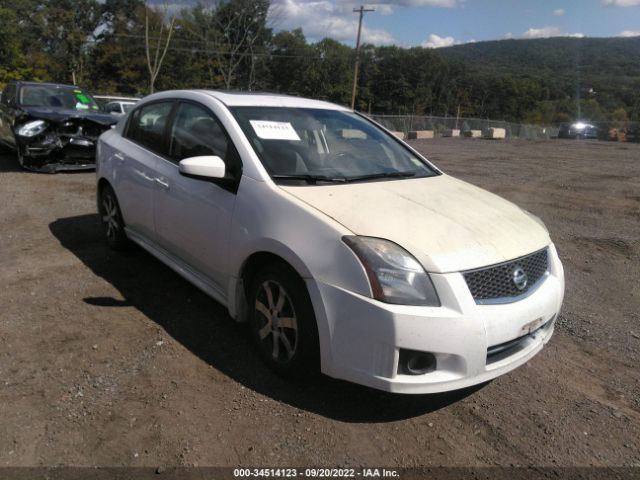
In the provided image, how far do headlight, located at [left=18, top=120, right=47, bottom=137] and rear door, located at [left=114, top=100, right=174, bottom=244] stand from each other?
483cm

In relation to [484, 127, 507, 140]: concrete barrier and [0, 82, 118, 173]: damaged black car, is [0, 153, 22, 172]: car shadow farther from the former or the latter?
[484, 127, 507, 140]: concrete barrier

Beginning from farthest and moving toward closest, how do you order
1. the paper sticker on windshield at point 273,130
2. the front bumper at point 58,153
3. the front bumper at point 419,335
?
the front bumper at point 58,153 → the paper sticker on windshield at point 273,130 → the front bumper at point 419,335

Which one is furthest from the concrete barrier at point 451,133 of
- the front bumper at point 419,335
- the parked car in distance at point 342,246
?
the front bumper at point 419,335

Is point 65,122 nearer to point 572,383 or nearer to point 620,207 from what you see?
point 572,383

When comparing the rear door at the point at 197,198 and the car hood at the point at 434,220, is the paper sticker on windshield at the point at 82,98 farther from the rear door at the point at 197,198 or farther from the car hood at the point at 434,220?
the car hood at the point at 434,220

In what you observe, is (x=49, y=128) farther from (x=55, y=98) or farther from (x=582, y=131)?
(x=582, y=131)

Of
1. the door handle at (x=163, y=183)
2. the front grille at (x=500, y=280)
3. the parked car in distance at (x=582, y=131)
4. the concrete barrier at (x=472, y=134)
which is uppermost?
the parked car in distance at (x=582, y=131)

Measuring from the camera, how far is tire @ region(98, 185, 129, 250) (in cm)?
483

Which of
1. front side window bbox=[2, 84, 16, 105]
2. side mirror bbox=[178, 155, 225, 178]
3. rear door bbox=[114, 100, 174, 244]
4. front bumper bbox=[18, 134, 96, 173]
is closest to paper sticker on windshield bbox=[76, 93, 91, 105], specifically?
front side window bbox=[2, 84, 16, 105]

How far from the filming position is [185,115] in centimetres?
388

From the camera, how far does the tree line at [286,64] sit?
170 ft

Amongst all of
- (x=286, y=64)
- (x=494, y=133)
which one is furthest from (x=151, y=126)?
(x=286, y=64)

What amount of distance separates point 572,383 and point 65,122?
8.62 meters

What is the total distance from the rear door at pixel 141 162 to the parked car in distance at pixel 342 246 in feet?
0.12
